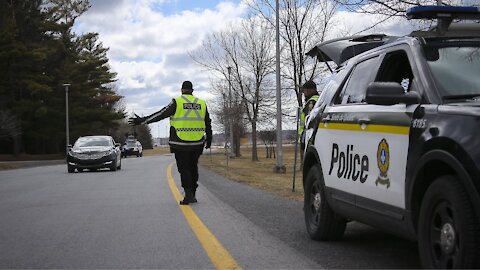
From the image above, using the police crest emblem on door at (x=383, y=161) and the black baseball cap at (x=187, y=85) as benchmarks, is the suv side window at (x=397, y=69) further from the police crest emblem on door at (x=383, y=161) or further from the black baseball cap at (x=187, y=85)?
the black baseball cap at (x=187, y=85)

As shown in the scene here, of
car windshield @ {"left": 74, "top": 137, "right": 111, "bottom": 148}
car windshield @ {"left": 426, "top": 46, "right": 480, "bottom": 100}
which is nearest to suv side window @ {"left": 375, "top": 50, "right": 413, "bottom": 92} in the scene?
car windshield @ {"left": 426, "top": 46, "right": 480, "bottom": 100}

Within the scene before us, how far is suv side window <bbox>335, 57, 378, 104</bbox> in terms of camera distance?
5.31 m

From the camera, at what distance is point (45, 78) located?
157 feet

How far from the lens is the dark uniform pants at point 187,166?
31.1 feet

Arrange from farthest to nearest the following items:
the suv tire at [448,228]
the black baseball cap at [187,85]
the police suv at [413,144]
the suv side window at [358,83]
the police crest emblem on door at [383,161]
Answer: the black baseball cap at [187,85]
the suv side window at [358,83]
the police crest emblem on door at [383,161]
the police suv at [413,144]
the suv tire at [448,228]

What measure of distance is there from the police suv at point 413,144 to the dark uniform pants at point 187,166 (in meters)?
3.78

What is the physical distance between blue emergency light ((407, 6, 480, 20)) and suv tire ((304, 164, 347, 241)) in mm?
2033

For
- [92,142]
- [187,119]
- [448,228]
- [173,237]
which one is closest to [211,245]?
[173,237]

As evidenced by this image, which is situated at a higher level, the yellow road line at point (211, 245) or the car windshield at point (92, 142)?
the car windshield at point (92, 142)

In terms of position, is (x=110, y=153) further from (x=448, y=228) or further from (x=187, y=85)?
(x=448, y=228)

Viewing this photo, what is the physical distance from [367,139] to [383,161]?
1.12ft

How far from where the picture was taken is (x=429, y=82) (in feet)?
13.6

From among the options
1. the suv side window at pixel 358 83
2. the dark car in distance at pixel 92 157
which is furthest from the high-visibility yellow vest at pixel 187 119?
the dark car in distance at pixel 92 157

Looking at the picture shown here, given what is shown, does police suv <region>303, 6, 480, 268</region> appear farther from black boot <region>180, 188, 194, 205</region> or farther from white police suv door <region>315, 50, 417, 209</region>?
black boot <region>180, 188, 194, 205</region>
